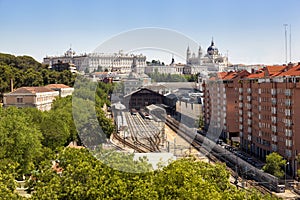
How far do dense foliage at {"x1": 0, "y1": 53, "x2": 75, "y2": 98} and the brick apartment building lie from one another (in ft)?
48.1

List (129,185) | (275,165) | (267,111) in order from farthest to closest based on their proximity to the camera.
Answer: (267,111)
(275,165)
(129,185)

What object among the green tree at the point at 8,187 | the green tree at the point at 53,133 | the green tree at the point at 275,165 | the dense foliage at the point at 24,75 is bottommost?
the green tree at the point at 275,165

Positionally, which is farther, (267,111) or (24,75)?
(24,75)

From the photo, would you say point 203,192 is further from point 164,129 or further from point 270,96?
point 270,96

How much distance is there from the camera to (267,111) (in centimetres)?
1858

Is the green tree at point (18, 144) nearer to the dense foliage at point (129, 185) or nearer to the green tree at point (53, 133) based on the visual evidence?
the green tree at point (53, 133)

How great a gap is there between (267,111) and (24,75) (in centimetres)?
2171

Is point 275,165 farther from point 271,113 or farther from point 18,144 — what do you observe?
point 18,144

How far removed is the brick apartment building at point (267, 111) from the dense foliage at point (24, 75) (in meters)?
14.6

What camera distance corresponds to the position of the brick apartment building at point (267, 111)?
16484mm

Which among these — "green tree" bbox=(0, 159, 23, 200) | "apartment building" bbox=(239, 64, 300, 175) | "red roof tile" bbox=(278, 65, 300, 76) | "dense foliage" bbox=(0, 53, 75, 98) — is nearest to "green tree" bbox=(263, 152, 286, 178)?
"apartment building" bbox=(239, 64, 300, 175)

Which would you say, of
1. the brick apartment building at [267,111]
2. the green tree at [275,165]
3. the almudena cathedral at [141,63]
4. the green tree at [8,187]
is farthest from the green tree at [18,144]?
the green tree at [275,165]

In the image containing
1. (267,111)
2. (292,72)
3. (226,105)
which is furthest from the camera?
(226,105)

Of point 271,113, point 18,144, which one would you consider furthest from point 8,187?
point 271,113
